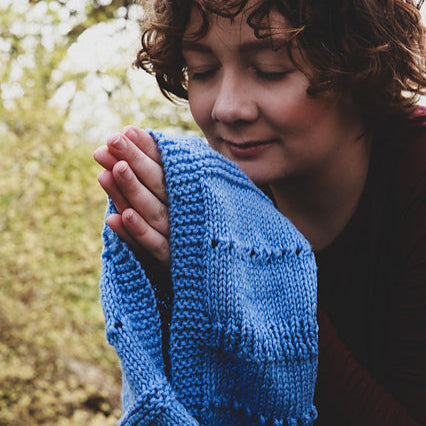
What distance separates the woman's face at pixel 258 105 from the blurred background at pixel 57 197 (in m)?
2.15

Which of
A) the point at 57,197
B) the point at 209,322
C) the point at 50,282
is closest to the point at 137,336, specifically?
the point at 209,322

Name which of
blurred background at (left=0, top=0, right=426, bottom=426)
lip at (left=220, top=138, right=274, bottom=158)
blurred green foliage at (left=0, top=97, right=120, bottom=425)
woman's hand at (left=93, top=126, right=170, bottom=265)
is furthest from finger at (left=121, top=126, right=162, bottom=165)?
blurred green foliage at (left=0, top=97, right=120, bottom=425)

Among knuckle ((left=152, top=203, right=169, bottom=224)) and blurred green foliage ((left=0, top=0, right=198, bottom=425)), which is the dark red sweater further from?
blurred green foliage ((left=0, top=0, right=198, bottom=425))

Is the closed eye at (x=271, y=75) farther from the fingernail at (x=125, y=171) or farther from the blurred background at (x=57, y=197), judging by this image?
the blurred background at (x=57, y=197)

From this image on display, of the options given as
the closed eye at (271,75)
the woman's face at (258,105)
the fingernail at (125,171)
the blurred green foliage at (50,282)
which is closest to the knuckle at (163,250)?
the fingernail at (125,171)

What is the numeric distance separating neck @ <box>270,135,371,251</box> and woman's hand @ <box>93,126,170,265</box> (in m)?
0.47

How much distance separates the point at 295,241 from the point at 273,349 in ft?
0.74

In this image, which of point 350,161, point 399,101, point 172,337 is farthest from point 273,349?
point 399,101

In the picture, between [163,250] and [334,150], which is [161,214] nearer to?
[163,250]

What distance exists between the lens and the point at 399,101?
1331mm

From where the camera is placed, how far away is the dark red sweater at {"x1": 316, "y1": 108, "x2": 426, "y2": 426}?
103 centimetres

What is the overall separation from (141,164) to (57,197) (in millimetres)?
3051

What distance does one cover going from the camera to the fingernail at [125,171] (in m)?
0.92

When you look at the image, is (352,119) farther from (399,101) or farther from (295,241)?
(295,241)
